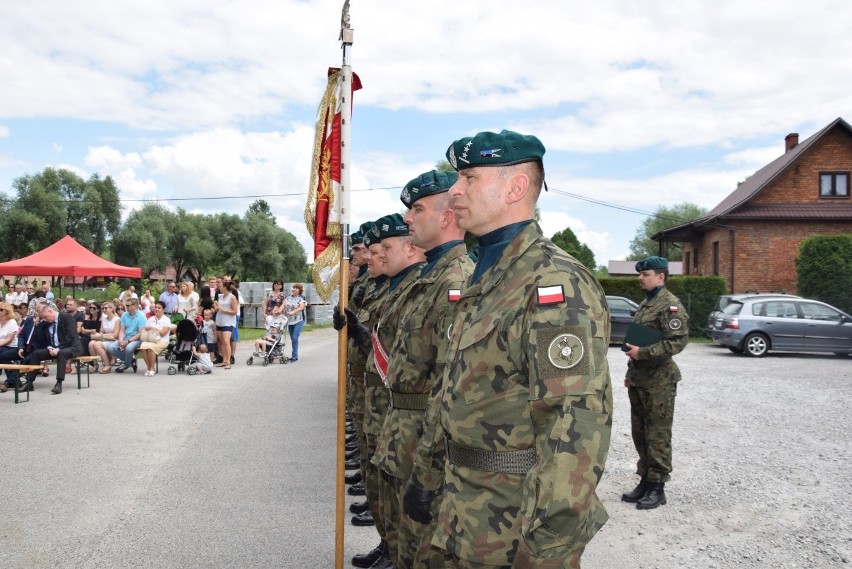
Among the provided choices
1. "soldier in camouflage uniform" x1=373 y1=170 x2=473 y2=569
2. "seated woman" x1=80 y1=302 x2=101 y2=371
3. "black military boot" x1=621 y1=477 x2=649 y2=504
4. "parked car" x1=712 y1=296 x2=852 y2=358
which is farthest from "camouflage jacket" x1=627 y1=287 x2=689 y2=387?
"parked car" x1=712 y1=296 x2=852 y2=358

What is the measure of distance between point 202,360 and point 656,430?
426 inches

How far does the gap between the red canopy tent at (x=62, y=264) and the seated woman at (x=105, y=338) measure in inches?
248

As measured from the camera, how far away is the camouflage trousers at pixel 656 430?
5.62 meters

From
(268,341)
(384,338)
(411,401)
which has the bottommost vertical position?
(268,341)

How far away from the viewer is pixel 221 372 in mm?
14484

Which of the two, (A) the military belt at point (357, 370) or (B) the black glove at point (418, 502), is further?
(A) the military belt at point (357, 370)

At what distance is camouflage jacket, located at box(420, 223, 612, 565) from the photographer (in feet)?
6.20

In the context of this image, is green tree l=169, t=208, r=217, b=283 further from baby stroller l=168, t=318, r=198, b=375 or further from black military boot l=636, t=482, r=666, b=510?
black military boot l=636, t=482, r=666, b=510

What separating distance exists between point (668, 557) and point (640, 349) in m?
1.71

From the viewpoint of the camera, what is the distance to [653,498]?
18.5 feet

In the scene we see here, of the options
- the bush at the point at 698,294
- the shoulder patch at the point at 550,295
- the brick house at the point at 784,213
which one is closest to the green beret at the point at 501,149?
the shoulder patch at the point at 550,295

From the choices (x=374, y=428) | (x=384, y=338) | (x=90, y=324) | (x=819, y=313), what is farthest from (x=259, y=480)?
(x=819, y=313)

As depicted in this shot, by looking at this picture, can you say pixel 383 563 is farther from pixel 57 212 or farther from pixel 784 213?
pixel 57 212

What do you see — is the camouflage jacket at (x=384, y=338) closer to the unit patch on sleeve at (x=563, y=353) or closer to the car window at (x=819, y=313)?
the unit patch on sleeve at (x=563, y=353)
